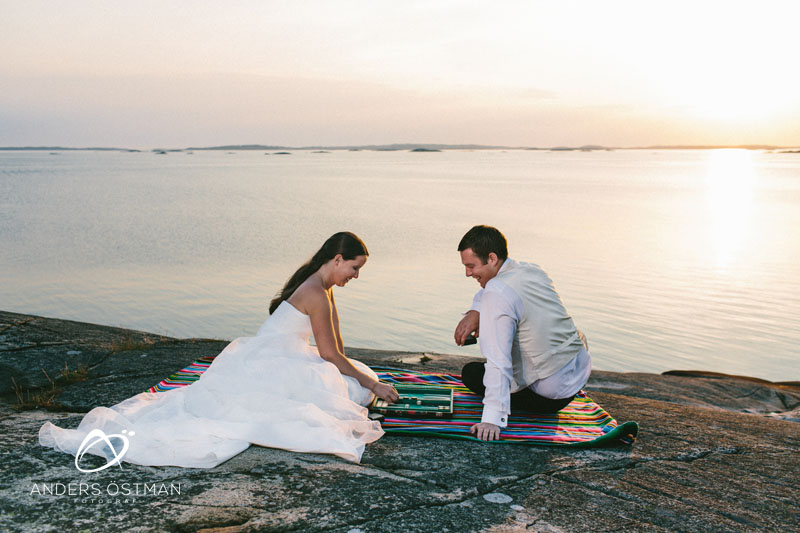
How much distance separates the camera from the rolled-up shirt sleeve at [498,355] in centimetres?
437

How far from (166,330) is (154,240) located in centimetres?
1143

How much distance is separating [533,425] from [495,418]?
545mm

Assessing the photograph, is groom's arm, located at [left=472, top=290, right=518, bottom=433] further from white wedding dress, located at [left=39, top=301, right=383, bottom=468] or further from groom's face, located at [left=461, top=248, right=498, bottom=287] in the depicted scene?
white wedding dress, located at [left=39, top=301, right=383, bottom=468]

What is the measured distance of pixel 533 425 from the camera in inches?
188

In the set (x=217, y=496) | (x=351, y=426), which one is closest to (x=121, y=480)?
(x=217, y=496)

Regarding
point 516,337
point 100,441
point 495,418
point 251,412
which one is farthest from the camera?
point 516,337

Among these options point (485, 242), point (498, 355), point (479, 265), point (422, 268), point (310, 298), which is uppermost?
point (485, 242)

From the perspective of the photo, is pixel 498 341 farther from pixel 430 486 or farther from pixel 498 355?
pixel 430 486

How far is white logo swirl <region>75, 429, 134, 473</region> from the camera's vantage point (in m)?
3.69

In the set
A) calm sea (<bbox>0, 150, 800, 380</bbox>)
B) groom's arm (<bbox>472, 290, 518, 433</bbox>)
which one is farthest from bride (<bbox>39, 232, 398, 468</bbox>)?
calm sea (<bbox>0, 150, 800, 380</bbox>)

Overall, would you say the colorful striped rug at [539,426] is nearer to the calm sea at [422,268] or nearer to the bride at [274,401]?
the bride at [274,401]

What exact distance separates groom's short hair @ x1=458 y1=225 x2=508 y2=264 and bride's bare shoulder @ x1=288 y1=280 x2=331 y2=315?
47.1 inches

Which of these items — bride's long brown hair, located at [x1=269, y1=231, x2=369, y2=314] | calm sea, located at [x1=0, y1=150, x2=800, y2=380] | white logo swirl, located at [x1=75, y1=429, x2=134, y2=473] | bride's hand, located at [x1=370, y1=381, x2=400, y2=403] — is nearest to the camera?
white logo swirl, located at [x1=75, y1=429, x2=134, y2=473]

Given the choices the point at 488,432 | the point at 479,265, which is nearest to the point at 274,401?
the point at 488,432
